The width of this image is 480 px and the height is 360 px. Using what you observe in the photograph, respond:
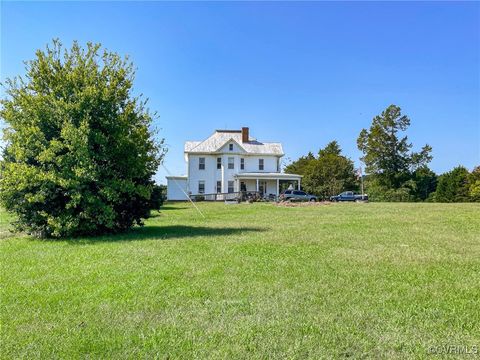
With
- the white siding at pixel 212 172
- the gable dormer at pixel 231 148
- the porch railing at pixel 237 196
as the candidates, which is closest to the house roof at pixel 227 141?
the gable dormer at pixel 231 148

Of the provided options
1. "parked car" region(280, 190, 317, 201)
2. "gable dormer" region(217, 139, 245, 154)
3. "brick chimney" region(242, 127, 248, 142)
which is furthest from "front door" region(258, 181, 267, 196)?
"parked car" region(280, 190, 317, 201)

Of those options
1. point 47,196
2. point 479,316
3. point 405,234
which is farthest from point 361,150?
point 479,316

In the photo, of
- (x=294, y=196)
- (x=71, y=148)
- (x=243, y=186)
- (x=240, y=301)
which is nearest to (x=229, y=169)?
(x=243, y=186)

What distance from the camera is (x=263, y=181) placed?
4666cm

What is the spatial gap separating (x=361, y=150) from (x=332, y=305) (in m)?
54.1

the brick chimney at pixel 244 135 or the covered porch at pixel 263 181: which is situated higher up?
the brick chimney at pixel 244 135

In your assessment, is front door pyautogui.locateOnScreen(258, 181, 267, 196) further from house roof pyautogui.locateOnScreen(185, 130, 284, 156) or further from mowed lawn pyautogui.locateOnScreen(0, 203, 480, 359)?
mowed lawn pyautogui.locateOnScreen(0, 203, 480, 359)

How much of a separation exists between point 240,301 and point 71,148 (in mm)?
8174

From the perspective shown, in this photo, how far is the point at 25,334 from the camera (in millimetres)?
3961

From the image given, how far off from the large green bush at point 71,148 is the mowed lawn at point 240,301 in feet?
7.89

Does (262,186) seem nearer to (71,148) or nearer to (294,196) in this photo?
(294,196)

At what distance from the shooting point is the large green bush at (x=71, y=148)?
36.3 ft

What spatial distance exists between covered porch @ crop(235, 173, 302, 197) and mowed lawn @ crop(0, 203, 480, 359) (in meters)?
34.5

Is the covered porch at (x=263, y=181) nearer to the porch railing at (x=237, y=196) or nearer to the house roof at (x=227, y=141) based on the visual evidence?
the porch railing at (x=237, y=196)
